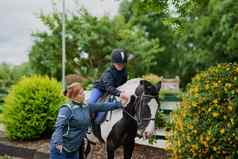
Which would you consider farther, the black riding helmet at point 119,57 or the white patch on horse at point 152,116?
the black riding helmet at point 119,57

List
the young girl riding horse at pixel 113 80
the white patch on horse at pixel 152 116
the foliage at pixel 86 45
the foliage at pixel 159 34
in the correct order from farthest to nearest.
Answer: the foliage at pixel 159 34, the foliage at pixel 86 45, the young girl riding horse at pixel 113 80, the white patch on horse at pixel 152 116

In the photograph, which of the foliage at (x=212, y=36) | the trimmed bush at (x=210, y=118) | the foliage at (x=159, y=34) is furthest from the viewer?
the foliage at (x=159, y=34)

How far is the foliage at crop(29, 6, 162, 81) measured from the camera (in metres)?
25.4

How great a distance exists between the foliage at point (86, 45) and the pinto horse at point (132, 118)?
1818 cm

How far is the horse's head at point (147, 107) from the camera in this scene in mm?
5812

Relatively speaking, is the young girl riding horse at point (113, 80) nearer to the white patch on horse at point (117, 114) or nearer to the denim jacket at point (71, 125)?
the white patch on horse at point (117, 114)

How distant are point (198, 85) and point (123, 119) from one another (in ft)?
3.83

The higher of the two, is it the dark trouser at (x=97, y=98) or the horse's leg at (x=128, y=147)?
the dark trouser at (x=97, y=98)

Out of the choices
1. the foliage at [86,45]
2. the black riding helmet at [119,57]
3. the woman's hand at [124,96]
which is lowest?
the woman's hand at [124,96]

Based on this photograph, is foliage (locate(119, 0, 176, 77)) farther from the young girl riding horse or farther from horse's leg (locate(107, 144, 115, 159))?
horse's leg (locate(107, 144, 115, 159))

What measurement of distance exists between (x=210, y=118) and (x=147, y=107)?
0.83 m

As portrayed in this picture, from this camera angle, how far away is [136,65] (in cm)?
2634

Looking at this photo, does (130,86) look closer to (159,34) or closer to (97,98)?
(97,98)

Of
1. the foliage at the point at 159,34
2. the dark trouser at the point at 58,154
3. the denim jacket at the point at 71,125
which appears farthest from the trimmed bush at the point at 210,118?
the foliage at the point at 159,34
